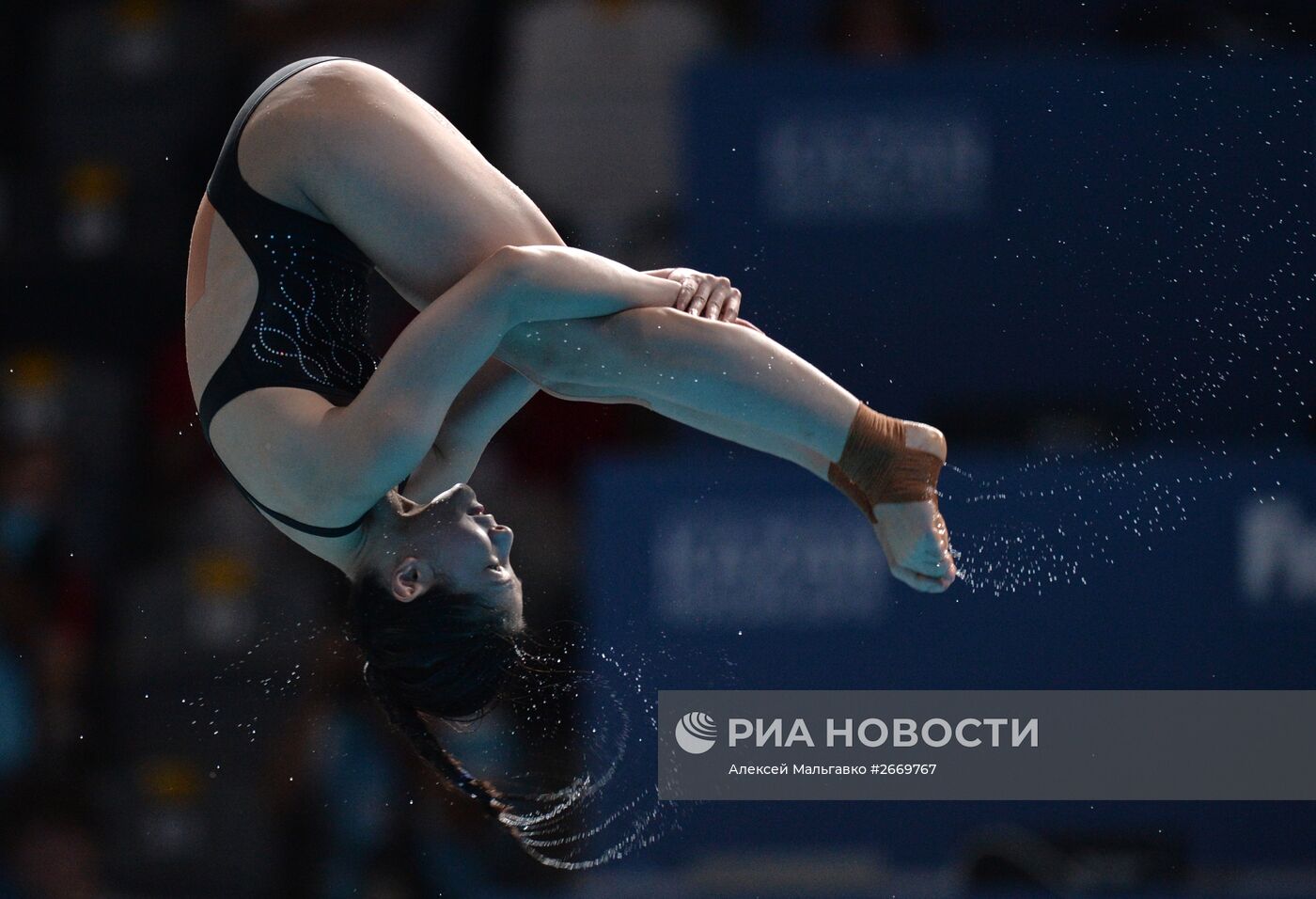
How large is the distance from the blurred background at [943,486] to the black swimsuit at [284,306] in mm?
1290

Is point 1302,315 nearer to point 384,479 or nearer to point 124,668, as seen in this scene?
point 384,479

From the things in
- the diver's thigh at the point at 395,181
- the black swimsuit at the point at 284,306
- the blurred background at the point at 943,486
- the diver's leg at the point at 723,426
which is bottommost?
the blurred background at the point at 943,486

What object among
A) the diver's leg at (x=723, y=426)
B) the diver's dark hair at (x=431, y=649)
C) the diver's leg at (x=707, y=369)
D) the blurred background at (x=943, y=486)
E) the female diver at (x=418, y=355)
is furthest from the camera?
the blurred background at (x=943, y=486)

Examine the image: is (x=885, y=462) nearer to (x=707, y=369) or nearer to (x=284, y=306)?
(x=707, y=369)

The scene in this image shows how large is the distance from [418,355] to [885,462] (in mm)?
917

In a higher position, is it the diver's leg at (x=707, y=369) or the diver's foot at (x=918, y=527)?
the diver's leg at (x=707, y=369)

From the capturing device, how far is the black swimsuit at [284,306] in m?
3.43

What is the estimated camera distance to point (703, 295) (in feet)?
11.3

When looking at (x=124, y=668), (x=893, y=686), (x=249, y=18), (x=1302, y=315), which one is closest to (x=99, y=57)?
(x=249, y=18)

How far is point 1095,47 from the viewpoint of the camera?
4.97 meters

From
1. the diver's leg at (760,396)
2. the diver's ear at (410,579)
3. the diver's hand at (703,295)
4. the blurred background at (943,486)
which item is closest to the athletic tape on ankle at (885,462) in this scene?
the diver's leg at (760,396)

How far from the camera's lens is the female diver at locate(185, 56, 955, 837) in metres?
3.24

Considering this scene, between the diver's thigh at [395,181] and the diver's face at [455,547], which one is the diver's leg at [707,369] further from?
the diver's face at [455,547]

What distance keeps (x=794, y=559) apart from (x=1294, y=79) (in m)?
1.86
